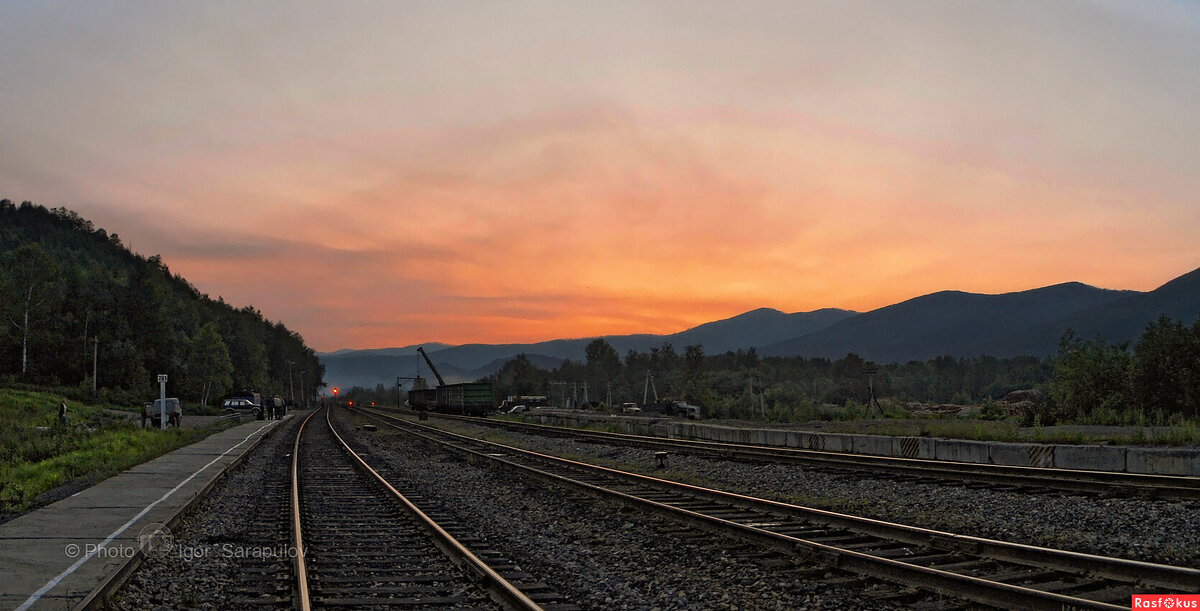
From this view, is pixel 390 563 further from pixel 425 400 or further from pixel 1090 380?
pixel 425 400

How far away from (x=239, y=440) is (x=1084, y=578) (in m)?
33.4

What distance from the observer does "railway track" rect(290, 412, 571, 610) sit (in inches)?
324

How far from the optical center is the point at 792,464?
19594 mm

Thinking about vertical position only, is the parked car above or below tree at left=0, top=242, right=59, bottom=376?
below

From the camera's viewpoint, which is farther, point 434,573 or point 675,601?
point 434,573

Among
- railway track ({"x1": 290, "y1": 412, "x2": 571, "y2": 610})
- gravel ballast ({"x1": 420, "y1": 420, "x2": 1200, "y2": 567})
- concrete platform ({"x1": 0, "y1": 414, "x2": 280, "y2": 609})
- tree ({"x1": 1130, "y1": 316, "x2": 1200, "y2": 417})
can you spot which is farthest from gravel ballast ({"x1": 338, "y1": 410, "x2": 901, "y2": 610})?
tree ({"x1": 1130, "y1": 316, "x2": 1200, "y2": 417})

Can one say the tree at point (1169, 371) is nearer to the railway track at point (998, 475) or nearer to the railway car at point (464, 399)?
the railway track at point (998, 475)

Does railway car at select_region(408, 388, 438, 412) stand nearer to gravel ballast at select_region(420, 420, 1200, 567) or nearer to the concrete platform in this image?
the concrete platform

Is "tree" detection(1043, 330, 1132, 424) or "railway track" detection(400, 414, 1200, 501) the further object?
"tree" detection(1043, 330, 1132, 424)

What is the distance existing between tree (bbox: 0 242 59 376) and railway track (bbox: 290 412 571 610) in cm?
8645

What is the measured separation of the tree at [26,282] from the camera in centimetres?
8281

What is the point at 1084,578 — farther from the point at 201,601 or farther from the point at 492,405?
the point at 492,405

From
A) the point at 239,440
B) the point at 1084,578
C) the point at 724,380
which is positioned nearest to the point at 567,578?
the point at 1084,578

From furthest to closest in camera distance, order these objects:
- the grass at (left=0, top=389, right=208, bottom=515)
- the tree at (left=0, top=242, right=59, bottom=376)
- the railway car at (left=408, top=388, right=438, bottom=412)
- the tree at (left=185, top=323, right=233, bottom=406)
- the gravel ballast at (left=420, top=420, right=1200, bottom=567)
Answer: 1. the tree at (left=185, top=323, right=233, bottom=406)
2. the railway car at (left=408, top=388, right=438, bottom=412)
3. the tree at (left=0, top=242, right=59, bottom=376)
4. the grass at (left=0, top=389, right=208, bottom=515)
5. the gravel ballast at (left=420, top=420, right=1200, bottom=567)
